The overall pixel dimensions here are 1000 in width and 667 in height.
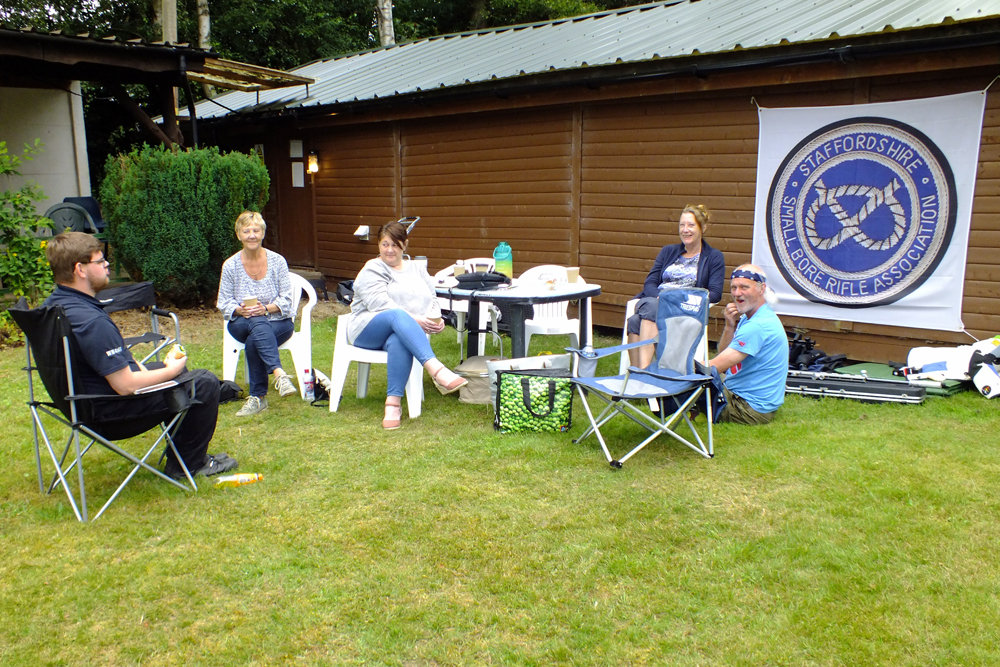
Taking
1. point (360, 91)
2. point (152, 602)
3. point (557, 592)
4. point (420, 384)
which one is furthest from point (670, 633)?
point (360, 91)

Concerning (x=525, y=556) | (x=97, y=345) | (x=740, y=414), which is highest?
(x=97, y=345)

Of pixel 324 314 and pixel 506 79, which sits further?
pixel 324 314

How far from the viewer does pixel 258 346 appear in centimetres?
501

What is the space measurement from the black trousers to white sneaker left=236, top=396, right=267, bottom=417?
Answer: 107 centimetres

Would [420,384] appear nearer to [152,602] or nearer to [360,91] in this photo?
[152,602]

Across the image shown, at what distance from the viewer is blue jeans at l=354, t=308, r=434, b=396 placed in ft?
15.6

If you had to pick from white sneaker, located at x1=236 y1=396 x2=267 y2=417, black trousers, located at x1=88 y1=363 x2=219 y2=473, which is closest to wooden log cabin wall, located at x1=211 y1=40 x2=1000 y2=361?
white sneaker, located at x1=236 y1=396 x2=267 y2=417

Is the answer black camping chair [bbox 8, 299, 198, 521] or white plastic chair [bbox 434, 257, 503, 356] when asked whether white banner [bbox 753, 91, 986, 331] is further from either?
black camping chair [bbox 8, 299, 198, 521]

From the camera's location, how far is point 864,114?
19.1 ft

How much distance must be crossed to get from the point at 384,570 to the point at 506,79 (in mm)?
5824

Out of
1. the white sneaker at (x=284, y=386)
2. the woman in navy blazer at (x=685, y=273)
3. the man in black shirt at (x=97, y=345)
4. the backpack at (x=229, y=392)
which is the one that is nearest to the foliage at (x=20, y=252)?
the backpack at (x=229, y=392)

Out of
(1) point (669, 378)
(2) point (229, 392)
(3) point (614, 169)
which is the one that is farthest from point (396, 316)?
(3) point (614, 169)

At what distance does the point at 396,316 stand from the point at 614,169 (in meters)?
3.44

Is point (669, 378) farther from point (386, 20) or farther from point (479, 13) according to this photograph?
point (479, 13)
